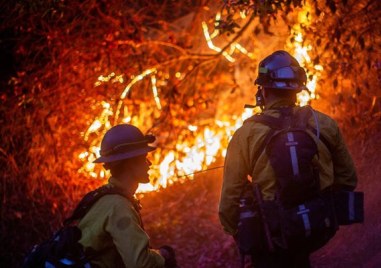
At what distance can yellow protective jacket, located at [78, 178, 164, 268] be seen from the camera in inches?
137

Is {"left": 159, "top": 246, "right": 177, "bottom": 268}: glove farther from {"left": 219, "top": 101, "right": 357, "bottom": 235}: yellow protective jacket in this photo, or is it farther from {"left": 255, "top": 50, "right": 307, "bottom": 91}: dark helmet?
{"left": 255, "top": 50, "right": 307, "bottom": 91}: dark helmet

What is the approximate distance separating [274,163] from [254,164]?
202 mm

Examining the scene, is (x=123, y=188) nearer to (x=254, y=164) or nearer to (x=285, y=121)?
(x=254, y=164)

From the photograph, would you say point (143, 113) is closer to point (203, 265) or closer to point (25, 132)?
point (25, 132)

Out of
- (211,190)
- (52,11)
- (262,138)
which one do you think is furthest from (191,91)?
(262,138)

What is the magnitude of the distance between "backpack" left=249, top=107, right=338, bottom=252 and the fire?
473cm

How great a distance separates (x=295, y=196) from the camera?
383 centimetres

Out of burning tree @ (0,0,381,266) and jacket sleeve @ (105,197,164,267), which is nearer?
jacket sleeve @ (105,197,164,267)

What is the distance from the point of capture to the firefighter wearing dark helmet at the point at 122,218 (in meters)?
3.50

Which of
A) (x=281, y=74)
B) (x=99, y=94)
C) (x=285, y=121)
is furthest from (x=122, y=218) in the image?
(x=99, y=94)

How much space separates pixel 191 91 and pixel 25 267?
7059 millimetres

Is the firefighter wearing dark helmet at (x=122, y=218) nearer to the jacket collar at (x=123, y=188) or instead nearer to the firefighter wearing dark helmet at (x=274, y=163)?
the jacket collar at (x=123, y=188)

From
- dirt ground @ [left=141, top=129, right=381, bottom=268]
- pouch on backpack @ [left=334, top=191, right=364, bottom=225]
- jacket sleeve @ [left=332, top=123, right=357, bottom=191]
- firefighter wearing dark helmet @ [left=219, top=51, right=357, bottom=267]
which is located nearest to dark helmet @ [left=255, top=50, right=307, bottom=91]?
firefighter wearing dark helmet @ [left=219, top=51, right=357, bottom=267]

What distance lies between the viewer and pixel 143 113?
33.4 feet
